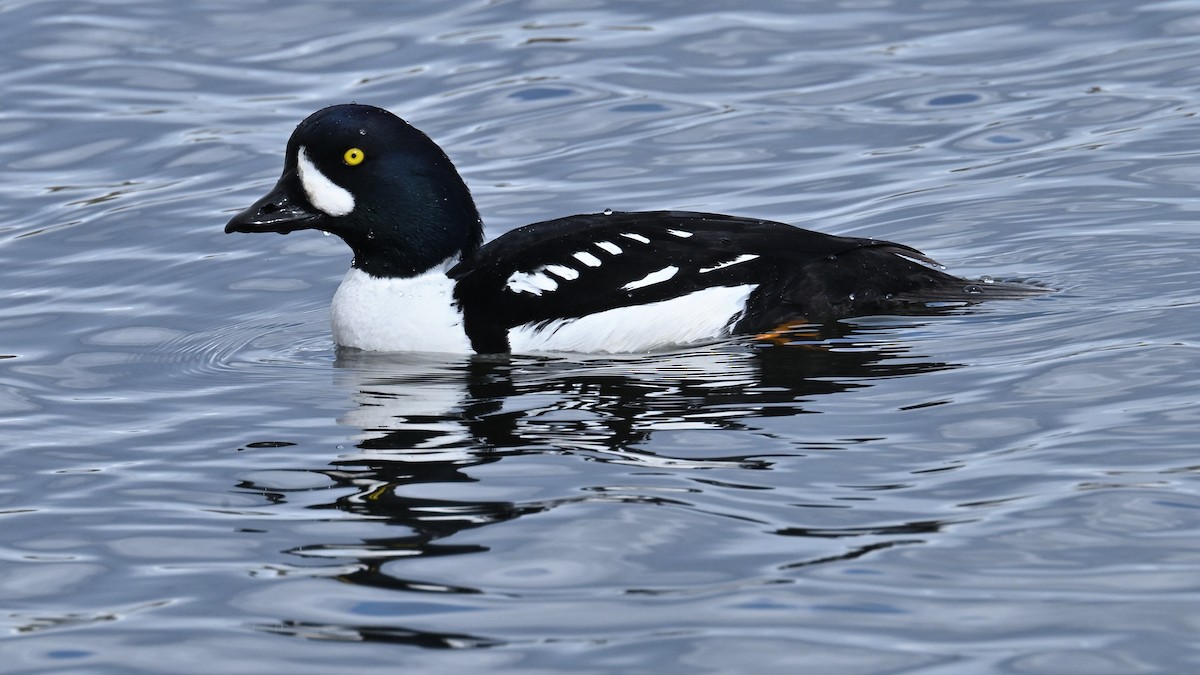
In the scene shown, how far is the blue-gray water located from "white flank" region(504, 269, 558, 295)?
336mm

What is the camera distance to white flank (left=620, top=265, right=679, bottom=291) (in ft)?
27.7

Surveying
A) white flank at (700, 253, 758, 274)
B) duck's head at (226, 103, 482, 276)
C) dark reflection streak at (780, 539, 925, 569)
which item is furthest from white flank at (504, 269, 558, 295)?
dark reflection streak at (780, 539, 925, 569)

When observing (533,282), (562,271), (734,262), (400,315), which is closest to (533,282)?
(533,282)

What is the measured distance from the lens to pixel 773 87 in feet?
43.2

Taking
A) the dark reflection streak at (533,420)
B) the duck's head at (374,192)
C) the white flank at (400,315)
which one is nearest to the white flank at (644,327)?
the dark reflection streak at (533,420)

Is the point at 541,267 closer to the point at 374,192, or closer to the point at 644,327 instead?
the point at 644,327

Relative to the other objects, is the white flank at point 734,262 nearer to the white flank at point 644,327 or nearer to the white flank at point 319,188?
the white flank at point 644,327

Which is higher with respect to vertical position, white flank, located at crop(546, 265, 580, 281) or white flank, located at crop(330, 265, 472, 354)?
white flank, located at crop(546, 265, 580, 281)

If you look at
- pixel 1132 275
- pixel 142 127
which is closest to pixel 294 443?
pixel 1132 275

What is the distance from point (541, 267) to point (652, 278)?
0.52 m

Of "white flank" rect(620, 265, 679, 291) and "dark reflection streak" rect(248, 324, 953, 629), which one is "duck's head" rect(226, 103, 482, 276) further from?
"white flank" rect(620, 265, 679, 291)

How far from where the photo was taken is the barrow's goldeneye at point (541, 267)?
8.46m

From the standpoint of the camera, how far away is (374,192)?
876cm

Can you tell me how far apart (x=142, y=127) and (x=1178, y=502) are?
361 inches
